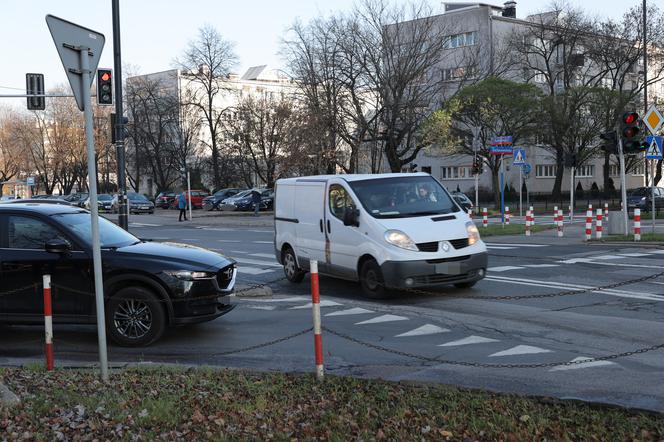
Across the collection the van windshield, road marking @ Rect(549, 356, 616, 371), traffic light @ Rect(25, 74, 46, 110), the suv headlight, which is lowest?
road marking @ Rect(549, 356, 616, 371)

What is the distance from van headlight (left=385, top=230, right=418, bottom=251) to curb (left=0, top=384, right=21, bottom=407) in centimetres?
632

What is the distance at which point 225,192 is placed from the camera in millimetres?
58656

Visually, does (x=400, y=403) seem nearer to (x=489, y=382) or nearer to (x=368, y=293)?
(x=489, y=382)

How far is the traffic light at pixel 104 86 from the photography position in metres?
19.2

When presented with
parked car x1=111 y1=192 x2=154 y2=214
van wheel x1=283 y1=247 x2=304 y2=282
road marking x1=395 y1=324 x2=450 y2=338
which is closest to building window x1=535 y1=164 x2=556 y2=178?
parked car x1=111 y1=192 x2=154 y2=214

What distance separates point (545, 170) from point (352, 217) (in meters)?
60.0

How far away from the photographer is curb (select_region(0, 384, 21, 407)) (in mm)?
5594

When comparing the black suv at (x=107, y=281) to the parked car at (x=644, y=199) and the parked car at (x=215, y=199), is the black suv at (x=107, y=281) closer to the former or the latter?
the parked car at (x=644, y=199)

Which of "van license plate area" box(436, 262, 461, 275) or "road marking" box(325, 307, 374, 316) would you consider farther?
"van license plate area" box(436, 262, 461, 275)

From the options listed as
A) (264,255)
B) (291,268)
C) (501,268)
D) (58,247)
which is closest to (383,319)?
(58,247)

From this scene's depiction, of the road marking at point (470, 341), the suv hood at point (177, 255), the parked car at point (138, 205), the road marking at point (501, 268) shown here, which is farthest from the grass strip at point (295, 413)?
the parked car at point (138, 205)

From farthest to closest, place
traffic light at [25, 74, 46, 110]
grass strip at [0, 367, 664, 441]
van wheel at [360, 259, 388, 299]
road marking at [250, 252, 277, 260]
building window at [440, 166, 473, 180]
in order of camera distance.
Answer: building window at [440, 166, 473, 180]
traffic light at [25, 74, 46, 110]
road marking at [250, 252, 277, 260]
van wheel at [360, 259, 388, 299]
grass strip at [0, 367, 664, 441]

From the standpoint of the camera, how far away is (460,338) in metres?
8.44

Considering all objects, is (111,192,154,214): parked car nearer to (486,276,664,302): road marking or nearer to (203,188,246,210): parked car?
(203,188,246,210): parked car
